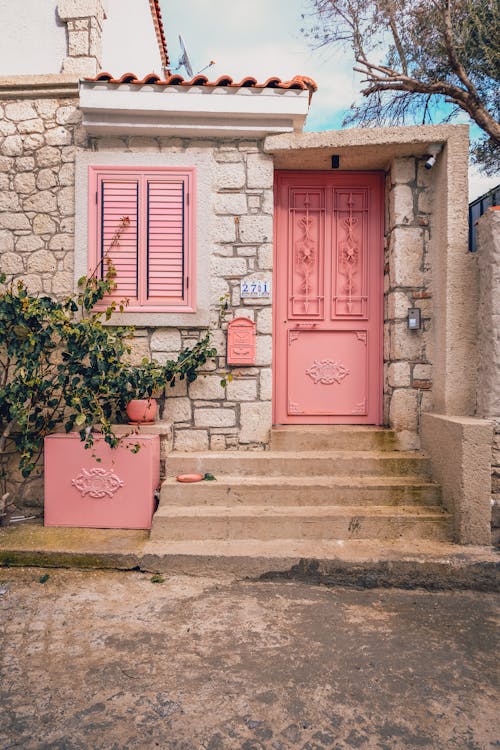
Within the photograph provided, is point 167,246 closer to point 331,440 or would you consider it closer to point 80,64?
point 80,64

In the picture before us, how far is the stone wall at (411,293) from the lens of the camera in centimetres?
546

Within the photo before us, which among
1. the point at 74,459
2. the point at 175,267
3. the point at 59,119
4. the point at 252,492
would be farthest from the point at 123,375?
the point at 59,119

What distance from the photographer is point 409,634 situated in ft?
11.3

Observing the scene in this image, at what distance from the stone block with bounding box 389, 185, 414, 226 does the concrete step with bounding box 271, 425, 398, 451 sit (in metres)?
2.12

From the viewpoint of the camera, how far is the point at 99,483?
4.90 meters

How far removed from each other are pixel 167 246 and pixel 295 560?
3.17m

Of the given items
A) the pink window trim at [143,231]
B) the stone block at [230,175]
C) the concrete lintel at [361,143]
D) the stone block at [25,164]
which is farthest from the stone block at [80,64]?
the concrete lintel at [361,143]

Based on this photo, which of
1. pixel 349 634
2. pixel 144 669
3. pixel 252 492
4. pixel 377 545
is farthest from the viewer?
pixel 252 492

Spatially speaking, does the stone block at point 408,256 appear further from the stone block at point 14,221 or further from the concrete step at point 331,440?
the stone block at point 14,221

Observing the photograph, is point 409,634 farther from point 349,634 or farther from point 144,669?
point 144,669

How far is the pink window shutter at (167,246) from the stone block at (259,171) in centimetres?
68

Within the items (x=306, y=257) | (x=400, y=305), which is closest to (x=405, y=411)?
(x=400, y=305)

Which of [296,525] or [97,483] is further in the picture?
[97,483]

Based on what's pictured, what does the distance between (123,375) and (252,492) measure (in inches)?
62.4
